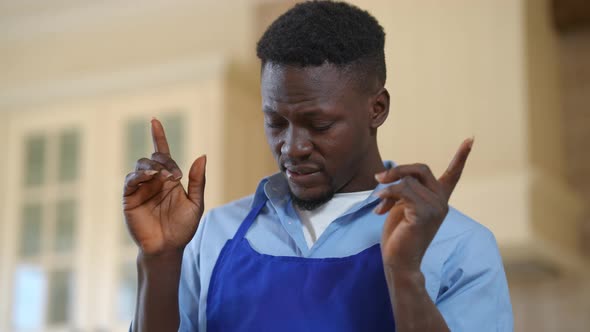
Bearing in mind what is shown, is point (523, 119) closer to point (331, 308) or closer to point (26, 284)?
point (331, 308)

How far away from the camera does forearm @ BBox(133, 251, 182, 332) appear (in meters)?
0.93

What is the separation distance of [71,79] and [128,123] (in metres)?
0.28

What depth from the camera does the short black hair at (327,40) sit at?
3.19 feet

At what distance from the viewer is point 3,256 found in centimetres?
332

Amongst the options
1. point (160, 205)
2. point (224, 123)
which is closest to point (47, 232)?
point (224, 123)

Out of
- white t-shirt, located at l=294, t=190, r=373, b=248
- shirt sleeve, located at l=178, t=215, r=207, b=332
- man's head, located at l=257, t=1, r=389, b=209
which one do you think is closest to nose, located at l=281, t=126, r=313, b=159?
man's head, located at l=257, t=1, r=389, b=209

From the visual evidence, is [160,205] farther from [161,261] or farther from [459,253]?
[459,253]

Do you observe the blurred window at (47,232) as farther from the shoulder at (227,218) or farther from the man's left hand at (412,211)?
the man's left hand at (412,211)

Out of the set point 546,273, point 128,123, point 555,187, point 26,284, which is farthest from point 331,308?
point 26,284

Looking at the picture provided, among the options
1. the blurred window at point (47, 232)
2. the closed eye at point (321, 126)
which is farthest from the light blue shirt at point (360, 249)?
the blurred window at point (47, 232)

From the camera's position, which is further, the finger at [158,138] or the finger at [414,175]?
the finger at [158,138]

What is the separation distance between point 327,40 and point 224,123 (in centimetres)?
205

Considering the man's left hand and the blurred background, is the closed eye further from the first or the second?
the blurred background

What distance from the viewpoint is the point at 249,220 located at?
106 cm
